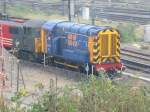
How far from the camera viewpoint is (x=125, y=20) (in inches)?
1877

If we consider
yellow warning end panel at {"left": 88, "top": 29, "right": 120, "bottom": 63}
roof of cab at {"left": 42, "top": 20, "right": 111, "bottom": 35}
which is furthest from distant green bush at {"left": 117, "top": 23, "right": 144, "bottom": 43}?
yellow warning end panel at {"left": 88, "top": 29, "right": 120, "bottom": 63}

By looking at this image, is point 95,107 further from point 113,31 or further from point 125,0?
point 125,0

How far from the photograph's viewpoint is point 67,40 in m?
24.0

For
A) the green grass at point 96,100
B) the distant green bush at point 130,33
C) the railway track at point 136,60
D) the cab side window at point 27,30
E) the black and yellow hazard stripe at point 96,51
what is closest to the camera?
the green grass at point 96,100

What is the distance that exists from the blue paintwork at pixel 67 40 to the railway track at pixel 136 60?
3338 mm

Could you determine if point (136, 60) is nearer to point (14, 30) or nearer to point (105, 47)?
point (105, 47)

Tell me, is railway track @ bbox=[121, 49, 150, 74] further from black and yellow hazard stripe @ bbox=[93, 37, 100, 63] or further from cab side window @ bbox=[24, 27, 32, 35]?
cab side window @ bbox=[24, 27, 32, 35]

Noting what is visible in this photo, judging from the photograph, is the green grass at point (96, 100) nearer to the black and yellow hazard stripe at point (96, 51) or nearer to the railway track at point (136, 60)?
the black and yellow hazard stripe at point (96, 51)

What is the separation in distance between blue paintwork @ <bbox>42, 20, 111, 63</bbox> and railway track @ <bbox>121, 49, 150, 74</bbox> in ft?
11.0

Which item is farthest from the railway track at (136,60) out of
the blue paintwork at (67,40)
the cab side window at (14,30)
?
the cab side window at (14,30)

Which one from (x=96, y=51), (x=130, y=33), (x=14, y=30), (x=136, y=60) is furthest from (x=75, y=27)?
(x=130, y=33)

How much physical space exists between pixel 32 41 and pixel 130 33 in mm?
12942

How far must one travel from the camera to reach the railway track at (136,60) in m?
25.1

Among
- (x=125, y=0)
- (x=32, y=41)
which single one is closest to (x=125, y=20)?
(x=125, y=0)
